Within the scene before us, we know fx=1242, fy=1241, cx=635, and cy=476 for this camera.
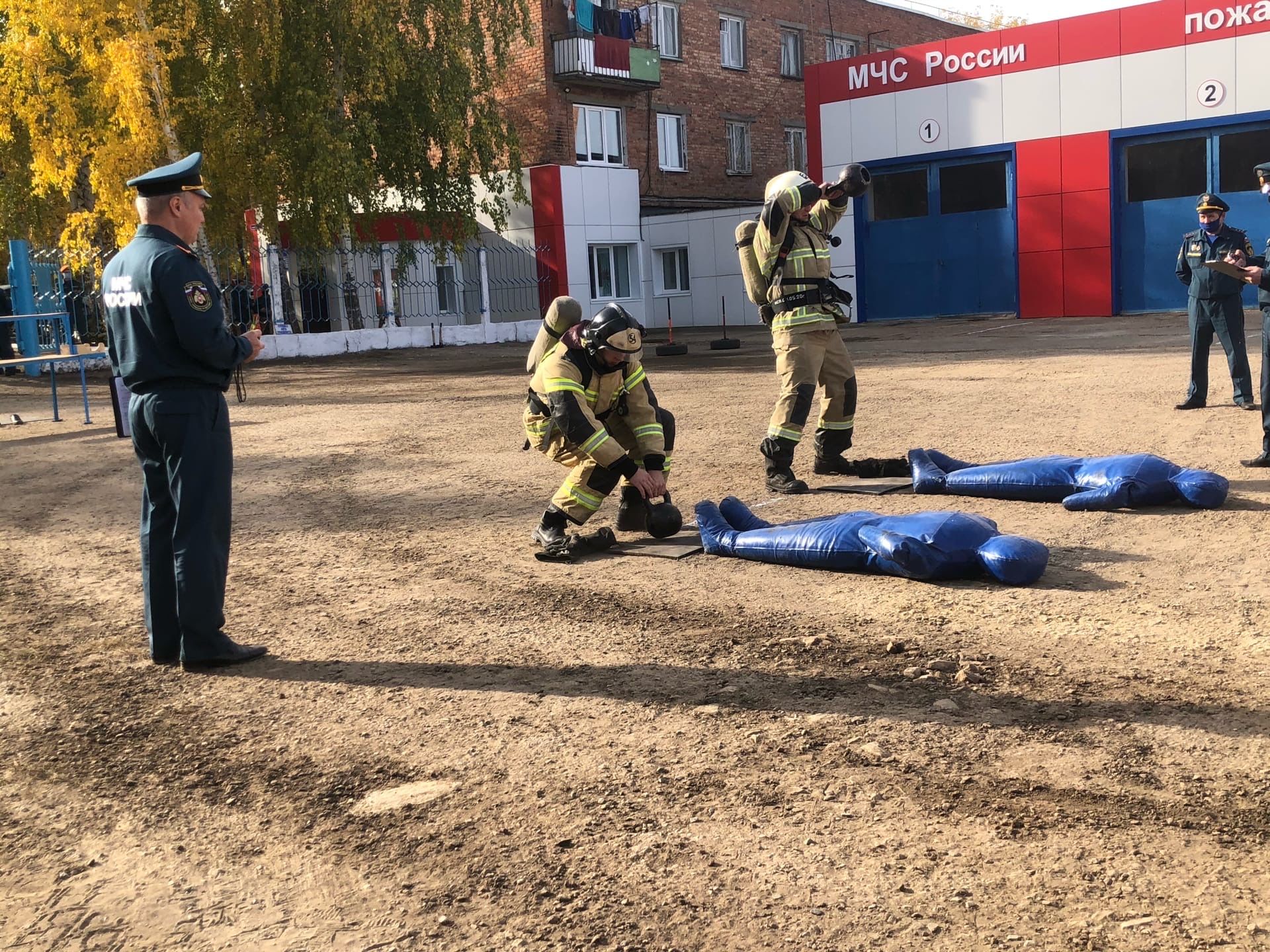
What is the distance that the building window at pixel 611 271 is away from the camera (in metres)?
32.7

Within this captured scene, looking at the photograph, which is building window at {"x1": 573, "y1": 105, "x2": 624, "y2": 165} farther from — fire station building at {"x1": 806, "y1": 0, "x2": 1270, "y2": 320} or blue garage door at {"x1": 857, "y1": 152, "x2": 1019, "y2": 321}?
blue garage door at {"x1": 857, "y1": 152, "x2": 1019, "y2": 321}

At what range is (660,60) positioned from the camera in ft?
111

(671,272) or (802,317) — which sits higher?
(671,272)

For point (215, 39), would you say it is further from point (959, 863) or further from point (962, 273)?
point (959, 863)

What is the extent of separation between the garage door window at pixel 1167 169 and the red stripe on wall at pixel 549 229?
1329 centimetres

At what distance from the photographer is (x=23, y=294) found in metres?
22.0

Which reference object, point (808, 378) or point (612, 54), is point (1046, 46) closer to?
point (612, 54)

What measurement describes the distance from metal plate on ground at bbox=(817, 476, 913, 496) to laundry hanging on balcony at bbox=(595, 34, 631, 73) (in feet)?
82.4

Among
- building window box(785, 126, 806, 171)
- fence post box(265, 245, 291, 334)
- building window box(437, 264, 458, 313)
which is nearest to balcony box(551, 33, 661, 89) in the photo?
building window box(437, 264, 458, 313)

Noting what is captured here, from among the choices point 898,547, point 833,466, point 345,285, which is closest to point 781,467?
point 833,466

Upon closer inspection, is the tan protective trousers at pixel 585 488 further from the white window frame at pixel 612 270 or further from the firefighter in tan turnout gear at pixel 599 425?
the white window frame at pixel 612 270

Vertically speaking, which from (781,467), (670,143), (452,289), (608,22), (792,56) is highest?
(792,56)

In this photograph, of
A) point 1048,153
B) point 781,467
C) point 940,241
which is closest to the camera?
point 781,467

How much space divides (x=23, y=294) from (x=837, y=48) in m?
26.7
